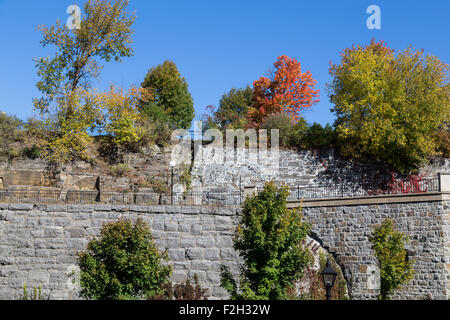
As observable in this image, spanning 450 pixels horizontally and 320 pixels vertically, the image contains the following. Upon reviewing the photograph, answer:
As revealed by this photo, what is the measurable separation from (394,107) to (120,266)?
18.3m

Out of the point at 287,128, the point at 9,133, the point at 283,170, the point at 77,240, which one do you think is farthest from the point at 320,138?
the point at 9,133

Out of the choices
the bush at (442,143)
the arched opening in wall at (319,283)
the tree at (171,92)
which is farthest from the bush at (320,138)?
the tree at (171,92)

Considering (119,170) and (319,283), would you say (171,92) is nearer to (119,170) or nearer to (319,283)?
(119,170)

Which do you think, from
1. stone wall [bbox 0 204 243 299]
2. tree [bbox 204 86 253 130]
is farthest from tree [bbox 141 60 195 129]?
stone wall [bbox 0 204 243 299]

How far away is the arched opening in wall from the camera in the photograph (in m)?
25.6

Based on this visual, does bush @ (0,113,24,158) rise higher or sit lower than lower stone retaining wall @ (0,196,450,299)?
higher

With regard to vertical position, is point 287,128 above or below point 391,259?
above

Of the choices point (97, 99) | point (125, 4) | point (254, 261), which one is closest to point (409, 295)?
point (254, 261)

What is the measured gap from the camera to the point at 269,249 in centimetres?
2133

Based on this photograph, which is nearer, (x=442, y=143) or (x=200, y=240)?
(x=200, y=240)

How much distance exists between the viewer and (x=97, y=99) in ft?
113

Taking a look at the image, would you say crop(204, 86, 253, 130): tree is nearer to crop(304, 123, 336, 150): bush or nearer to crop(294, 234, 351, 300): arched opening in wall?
crop(304, 123, 336, 150): bush

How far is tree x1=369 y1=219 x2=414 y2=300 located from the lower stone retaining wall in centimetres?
34

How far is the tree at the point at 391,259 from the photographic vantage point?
25.2 metres
